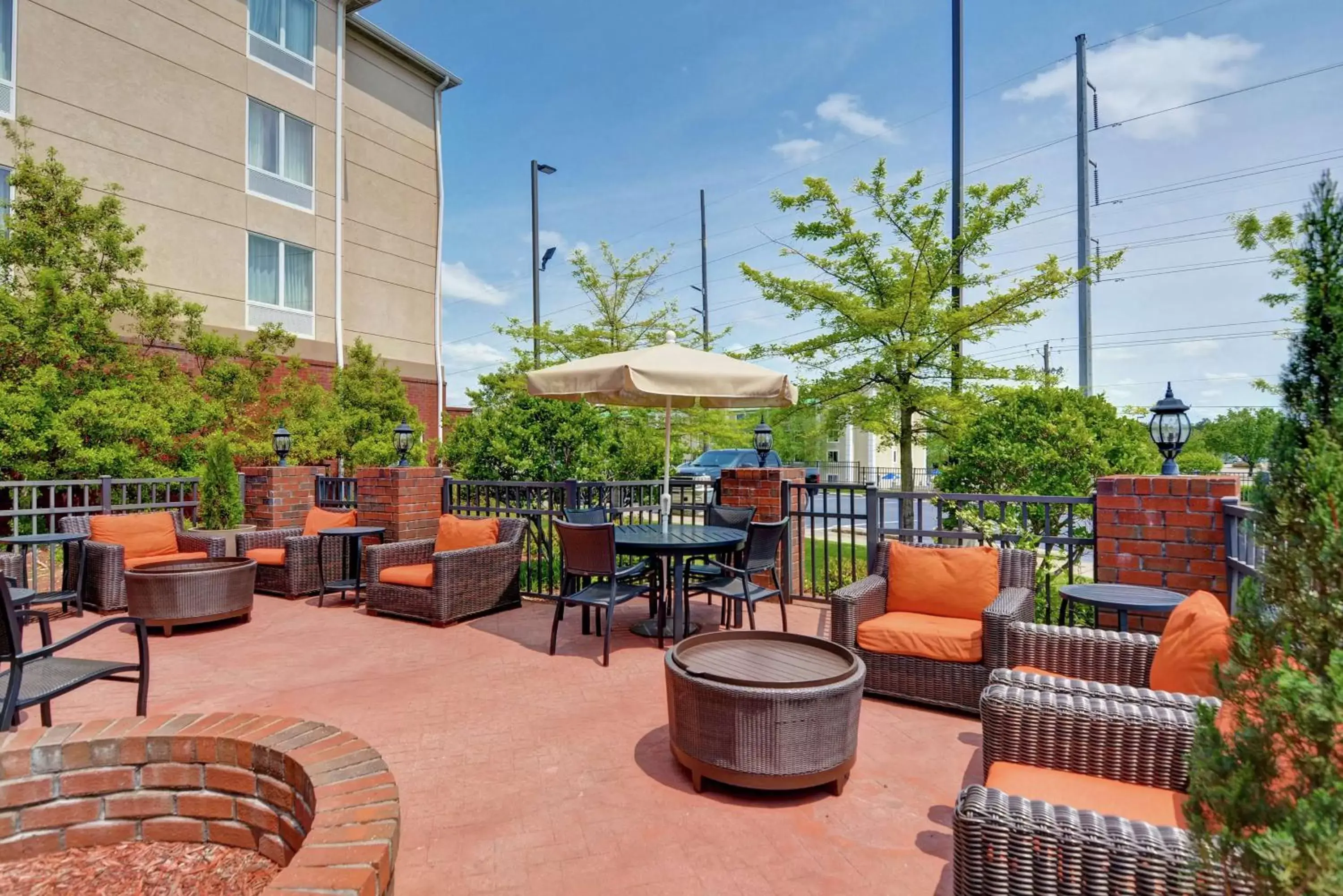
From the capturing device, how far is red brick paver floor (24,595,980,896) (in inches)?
88.7

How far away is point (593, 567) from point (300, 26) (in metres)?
15.3

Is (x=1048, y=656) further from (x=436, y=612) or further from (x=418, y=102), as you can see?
(x=418, y=102)

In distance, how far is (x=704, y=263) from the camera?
26.0 meters

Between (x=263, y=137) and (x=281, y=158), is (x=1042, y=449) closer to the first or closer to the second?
(x=281, y=158)

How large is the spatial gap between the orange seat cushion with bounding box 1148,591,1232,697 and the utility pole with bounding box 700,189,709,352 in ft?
76.3

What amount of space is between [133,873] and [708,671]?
194 centimetres

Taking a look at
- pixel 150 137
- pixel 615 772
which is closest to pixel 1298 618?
pixel 615 772

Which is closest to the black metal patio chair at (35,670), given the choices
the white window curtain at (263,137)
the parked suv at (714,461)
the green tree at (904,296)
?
the green tree at (904,296)

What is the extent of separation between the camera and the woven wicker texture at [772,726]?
8.61ft

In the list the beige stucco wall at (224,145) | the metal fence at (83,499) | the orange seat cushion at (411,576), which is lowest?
the orange seat cushion at (411,576)

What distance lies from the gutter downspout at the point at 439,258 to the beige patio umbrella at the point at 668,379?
498 inches

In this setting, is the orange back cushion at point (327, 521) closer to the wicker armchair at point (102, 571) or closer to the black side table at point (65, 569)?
the wicker armchair at point (102, 571)

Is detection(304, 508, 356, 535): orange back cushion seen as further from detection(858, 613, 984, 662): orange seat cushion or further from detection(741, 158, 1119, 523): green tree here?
detection(741, 158, 1119, 523): green tree

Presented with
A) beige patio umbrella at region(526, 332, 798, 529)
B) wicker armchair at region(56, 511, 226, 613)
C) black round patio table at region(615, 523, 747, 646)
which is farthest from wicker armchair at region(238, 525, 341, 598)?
black round patio table at region(615, 523, 747, 646)
